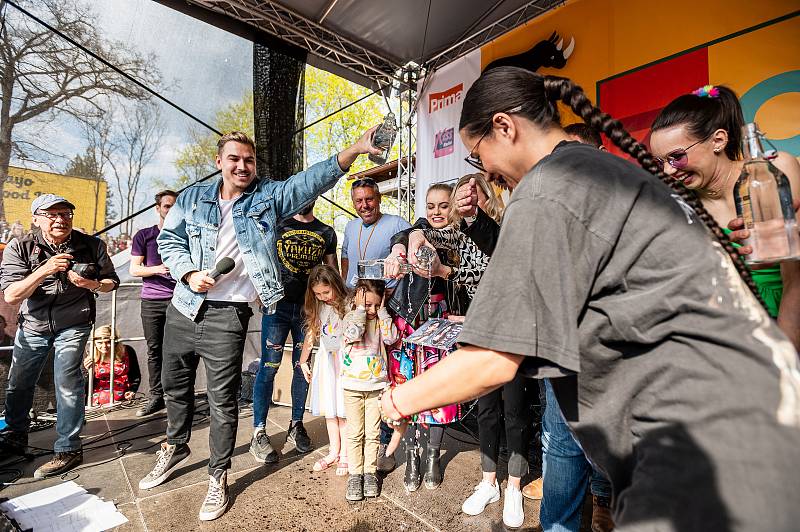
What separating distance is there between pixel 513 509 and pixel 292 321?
87.4 inches

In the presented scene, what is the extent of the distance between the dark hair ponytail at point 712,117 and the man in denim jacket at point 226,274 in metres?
1.84

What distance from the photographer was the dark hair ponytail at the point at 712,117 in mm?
1701

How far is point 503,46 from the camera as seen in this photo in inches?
228

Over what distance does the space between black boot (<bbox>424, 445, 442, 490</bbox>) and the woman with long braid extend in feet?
6.93

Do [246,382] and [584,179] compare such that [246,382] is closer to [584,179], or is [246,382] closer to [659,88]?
[584,179]

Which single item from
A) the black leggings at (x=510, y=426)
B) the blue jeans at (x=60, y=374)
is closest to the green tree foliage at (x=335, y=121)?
the blue jeans at (x=60, y=374)

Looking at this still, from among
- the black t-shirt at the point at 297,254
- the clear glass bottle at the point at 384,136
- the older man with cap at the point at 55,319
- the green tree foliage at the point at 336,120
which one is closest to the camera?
the clear glass bottle at the point at 384,136

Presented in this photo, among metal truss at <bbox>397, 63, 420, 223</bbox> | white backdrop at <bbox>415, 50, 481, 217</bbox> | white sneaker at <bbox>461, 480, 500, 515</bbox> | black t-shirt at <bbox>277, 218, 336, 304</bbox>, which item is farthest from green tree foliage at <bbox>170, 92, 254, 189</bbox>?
white sneaker at <bbox>461, 480, 500, 515</bbox>

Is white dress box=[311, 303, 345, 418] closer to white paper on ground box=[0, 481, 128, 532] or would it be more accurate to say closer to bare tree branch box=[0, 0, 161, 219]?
white paper on ground box=[0, 481, 128, 532]

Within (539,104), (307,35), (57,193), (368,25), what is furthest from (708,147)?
(57,193)

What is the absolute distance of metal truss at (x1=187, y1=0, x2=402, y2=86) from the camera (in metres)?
5.50

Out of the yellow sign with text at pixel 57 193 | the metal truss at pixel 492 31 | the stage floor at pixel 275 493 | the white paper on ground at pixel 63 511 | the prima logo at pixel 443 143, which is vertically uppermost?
the metal truss at pixel 492 31

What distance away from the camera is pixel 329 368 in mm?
3271

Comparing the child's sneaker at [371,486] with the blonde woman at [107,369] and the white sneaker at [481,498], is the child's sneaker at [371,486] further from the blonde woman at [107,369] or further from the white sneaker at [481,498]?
the blonde woman at [107,369]
